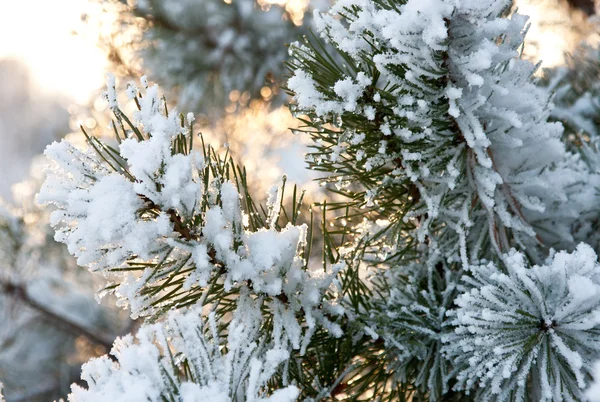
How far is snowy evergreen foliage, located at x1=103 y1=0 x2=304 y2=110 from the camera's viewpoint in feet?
4.65

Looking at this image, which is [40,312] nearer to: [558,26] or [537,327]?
[537,327]

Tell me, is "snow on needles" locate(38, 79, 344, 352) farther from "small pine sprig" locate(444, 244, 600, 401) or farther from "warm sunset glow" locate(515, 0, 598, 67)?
"warm sunset glow" locate(515, 0, 598, 67)

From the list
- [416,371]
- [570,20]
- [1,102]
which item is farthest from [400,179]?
[1,102]

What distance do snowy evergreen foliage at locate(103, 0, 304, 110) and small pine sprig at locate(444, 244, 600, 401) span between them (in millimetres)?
1103

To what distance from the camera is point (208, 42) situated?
4.74ft

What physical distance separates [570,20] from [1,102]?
9.02 m

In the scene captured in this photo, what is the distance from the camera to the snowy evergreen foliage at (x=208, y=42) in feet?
4.65

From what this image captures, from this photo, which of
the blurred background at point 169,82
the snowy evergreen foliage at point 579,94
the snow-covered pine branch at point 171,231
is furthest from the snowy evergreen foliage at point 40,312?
the snowy evergreen foliage at point 579,94

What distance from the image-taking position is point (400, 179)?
1.56 feet

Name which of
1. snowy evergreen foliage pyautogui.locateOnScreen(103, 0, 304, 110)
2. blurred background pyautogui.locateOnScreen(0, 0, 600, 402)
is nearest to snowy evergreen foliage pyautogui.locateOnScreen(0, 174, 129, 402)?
blurred background pyautogui.locateOnScreen(0, 0, 600, 402)

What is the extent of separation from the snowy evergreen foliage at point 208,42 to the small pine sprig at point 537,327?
3.62 feet

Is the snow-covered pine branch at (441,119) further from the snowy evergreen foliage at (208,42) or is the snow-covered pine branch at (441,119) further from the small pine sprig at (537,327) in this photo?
the snowy evergreen foliage at (208,42)

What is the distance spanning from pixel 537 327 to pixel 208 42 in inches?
49.3

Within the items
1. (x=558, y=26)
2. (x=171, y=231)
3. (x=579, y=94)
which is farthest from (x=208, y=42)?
(x=171, y=231)
